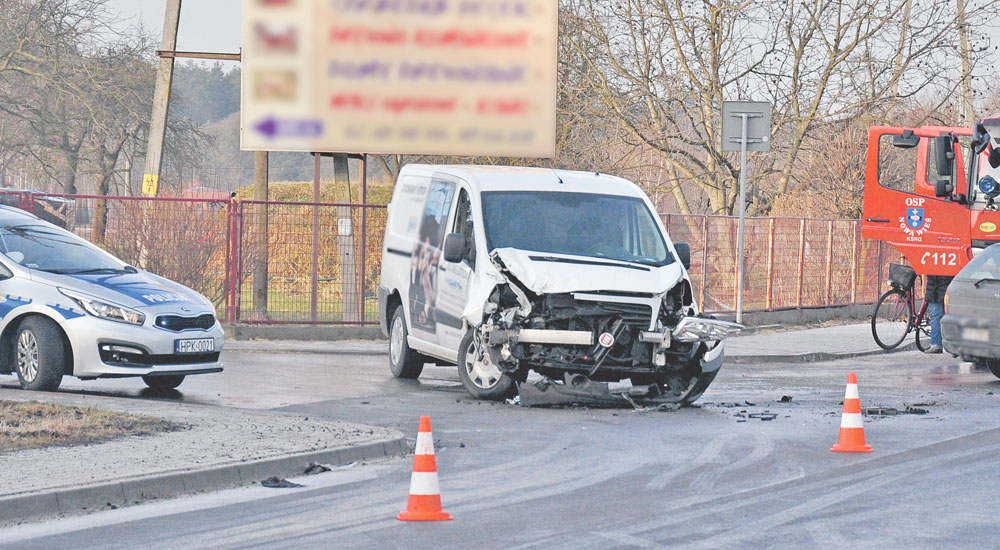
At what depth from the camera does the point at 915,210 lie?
19.8 meters

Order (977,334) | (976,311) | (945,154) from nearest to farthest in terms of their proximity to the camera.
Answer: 1. (977,334)
2. (976,311)
3. (945,154)

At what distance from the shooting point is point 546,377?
1283 centimetres

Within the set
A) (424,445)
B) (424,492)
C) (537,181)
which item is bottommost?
(424,492)

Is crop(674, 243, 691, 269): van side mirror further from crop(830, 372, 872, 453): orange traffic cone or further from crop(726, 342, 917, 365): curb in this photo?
crop(726, 342, 917, 365): curb

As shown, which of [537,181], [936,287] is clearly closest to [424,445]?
[537,181]

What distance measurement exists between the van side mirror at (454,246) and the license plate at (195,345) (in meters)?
2.29

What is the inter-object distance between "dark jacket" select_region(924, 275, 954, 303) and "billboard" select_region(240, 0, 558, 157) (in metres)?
7.09

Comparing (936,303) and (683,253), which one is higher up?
(683,253)

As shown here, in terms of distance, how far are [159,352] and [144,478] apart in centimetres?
480

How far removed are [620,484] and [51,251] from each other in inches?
284

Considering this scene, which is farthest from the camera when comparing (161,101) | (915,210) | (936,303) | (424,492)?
(161,101)

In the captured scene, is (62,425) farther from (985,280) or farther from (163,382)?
(985,280)

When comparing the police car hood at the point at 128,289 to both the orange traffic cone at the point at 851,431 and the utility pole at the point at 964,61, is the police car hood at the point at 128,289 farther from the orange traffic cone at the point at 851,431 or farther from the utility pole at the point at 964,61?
the utility pole at the point at 964,61

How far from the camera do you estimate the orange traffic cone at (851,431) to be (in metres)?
9.95
